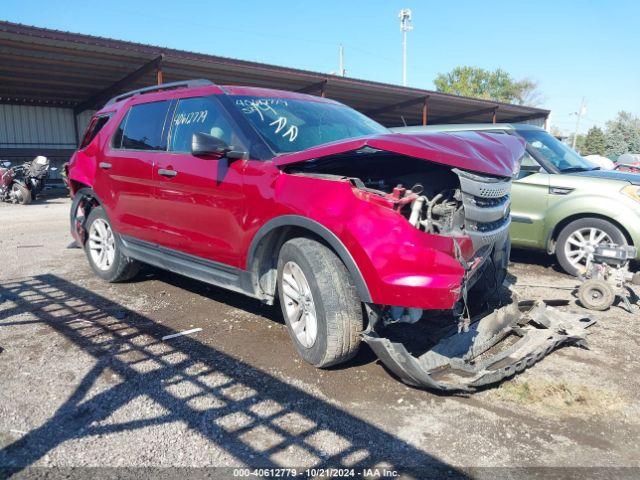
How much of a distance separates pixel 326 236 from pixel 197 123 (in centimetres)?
175

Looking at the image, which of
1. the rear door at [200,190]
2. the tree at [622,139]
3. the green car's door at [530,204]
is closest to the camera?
the rear door at [200,190]

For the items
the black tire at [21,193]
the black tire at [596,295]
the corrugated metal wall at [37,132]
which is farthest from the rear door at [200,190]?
the corrugated metal wall at [37,132]

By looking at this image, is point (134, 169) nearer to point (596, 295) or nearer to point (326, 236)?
point (326, 236)

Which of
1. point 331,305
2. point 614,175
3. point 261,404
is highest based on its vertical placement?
point 614,175

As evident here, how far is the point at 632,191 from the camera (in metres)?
5.54

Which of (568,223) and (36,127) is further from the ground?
(36,127)

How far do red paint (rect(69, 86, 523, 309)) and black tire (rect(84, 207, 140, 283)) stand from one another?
10.6 inches

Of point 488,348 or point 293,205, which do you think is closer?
point 293,205

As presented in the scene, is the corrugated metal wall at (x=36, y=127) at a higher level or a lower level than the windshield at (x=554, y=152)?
higher

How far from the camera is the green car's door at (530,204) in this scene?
6.07m

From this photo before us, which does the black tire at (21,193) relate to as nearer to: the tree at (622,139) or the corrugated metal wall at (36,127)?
the corrugated metal wall at (36,127)

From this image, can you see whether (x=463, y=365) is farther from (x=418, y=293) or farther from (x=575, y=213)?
(x=575, y=213)

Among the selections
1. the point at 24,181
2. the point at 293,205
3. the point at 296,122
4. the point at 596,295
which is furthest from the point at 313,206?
the point at 24,181

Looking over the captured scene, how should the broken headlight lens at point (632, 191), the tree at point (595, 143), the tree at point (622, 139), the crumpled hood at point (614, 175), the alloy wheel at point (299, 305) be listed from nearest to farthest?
the alloy wheel at point (299, 305) < the broken headlight lens at point (632, 191) < the crumpled hood at point (614, 175) < the tree at point (622, 139) < the tree at point (595, 143)
